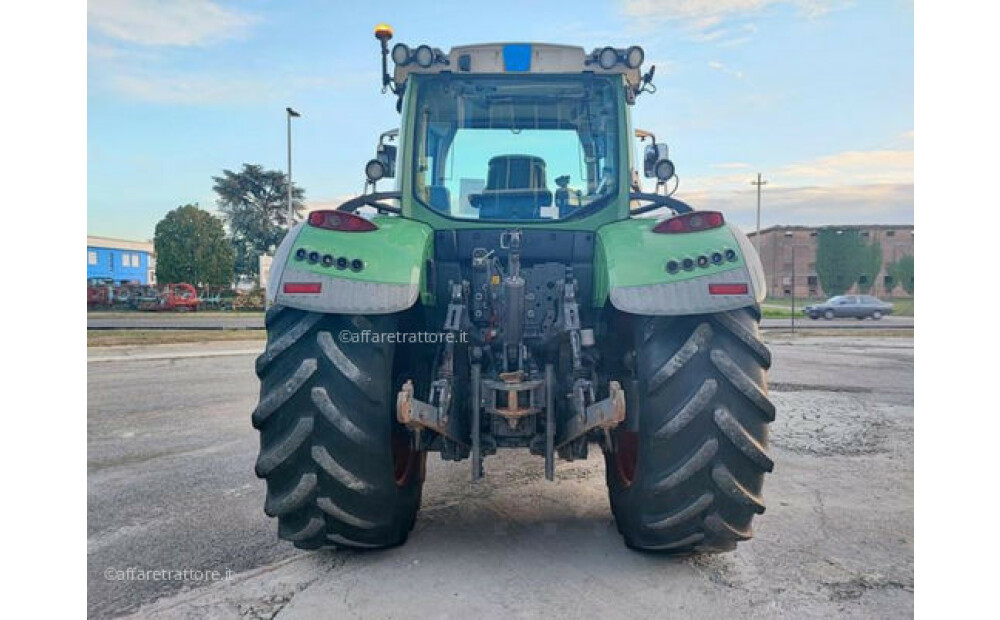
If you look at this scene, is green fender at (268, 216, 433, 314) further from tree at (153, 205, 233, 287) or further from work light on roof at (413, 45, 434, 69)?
tree at (153, 205, 233, 287)

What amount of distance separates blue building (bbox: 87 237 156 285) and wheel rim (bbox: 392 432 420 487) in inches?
1703

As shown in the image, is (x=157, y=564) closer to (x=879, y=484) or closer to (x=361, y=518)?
(x=361, y=518)

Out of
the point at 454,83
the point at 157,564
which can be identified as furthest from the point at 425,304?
the point at 157,564

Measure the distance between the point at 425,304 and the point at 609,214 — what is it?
47.0 inches

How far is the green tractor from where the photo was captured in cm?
270

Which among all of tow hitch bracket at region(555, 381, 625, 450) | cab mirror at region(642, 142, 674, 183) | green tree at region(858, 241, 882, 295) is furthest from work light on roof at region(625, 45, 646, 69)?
green tree at region(858, 241, 882, 295)

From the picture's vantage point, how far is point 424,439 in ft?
10.1

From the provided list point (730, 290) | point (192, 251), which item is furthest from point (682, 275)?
point (192, 251)

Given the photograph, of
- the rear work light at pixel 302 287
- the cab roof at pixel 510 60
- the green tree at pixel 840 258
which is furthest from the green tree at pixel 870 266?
the rear work light at pixel 302 287

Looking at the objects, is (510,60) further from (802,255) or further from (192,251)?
(802,255)

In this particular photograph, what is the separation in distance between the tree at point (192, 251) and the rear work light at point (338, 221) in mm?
32178

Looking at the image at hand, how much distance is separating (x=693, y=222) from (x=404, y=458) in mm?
2002

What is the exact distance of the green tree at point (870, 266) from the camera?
3772 centimetres

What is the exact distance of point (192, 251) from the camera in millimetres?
31906
